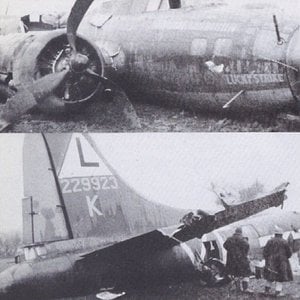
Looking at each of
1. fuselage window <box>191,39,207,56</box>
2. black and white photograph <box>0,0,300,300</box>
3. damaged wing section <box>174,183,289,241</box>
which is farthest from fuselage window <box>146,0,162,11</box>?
damaged wing section <box>174,183,289,241</box>

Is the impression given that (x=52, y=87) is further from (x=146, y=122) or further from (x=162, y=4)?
(x=162, y=4)

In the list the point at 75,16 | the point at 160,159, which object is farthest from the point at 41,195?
the point at 75,16

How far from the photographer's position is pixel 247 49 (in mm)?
2625

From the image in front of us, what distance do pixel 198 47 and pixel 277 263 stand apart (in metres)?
1.04

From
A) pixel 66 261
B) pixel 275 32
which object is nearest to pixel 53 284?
pixel 66 261

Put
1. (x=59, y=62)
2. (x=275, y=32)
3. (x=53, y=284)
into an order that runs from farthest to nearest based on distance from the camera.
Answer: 1. (x=59, y=62)
2. (x=275, y=32)
3. (x=53, y=284)

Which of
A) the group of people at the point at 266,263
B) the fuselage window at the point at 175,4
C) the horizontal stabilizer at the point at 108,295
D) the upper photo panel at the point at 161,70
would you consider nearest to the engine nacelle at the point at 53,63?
the upper photo panel at the point at 161,70

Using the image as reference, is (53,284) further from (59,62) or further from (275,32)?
(275,32)

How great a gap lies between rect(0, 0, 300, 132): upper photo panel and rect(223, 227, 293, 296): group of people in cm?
53

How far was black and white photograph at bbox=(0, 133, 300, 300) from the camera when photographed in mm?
2520

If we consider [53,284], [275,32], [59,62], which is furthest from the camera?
[59,62]

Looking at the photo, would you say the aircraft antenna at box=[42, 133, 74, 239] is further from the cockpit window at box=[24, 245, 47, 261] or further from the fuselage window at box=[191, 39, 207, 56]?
the fuselage window at box=[191, 39, 207, 56]

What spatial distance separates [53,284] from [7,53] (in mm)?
1102

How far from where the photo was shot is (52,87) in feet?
8.79
